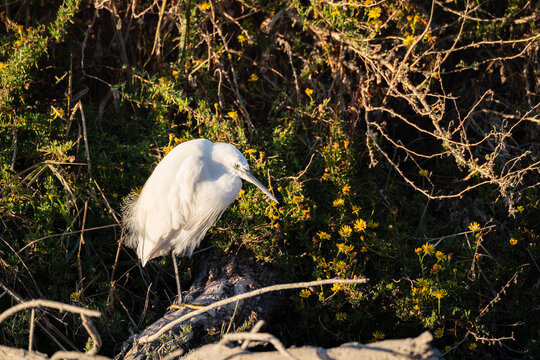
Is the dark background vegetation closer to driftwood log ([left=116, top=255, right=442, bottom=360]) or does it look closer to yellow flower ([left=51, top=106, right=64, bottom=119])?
yellow flower ([left=51, top=106, right=64, bottom=119])

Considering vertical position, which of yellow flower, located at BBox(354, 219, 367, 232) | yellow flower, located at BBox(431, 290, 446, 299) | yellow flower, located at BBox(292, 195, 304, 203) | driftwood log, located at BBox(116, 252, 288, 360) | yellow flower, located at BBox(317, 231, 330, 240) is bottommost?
yellow flower, located at BBox(431, 290, 446, 299)

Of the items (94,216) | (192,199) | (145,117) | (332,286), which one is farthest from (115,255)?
(332,286)

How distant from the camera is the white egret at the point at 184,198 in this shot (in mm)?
2826

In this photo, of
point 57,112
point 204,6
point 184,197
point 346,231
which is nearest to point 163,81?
point 204,6

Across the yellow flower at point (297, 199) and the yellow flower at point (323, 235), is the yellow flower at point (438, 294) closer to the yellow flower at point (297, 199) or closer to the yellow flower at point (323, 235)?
the yellow flower at point (323, 235)

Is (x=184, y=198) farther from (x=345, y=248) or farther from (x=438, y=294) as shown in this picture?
(x=438, y=294)

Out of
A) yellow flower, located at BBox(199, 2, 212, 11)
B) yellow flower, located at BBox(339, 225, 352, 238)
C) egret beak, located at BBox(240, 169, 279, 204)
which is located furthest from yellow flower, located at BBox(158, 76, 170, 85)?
yellow flower, located at BBox(339, 225, 352, 238)

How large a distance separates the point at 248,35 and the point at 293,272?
61.8 inches

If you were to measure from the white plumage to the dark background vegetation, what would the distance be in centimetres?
15

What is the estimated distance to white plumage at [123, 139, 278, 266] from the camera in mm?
2826

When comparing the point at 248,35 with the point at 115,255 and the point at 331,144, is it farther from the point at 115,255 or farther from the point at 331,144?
the point at 115,255

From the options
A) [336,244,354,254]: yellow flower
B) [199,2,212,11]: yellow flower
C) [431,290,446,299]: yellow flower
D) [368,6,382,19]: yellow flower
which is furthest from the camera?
[199,2,212,11]: yellow flower

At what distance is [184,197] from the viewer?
2.98m

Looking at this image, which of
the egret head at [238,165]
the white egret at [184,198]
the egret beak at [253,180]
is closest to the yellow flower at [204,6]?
the white egret at [184,198]
